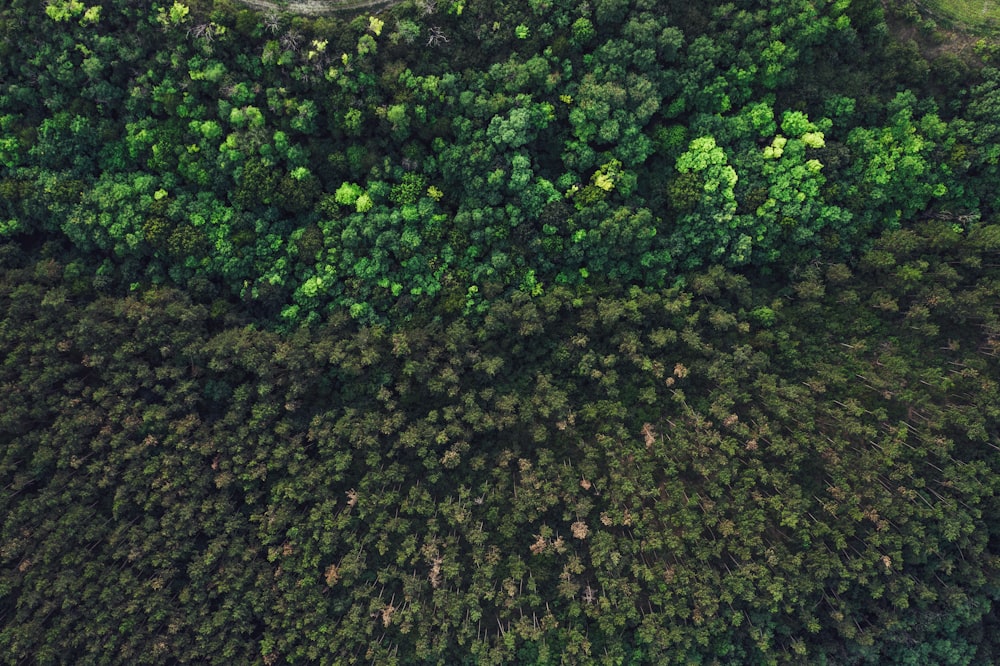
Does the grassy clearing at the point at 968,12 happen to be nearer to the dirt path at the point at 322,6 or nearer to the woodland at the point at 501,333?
the woodland at the point at 501,333

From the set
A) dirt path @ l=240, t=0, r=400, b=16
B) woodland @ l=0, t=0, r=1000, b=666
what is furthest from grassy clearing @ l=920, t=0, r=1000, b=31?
dirt path @ l=240, t=0, r=400, b=16

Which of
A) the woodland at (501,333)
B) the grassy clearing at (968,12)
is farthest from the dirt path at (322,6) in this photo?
the grassy clearing at (968,12)

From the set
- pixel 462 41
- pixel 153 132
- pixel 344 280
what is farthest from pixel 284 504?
pixel 462 41

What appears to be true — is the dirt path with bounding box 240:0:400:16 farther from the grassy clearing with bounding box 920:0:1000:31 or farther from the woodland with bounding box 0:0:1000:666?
the grassy clearing with bounding box 920:0:1000:31

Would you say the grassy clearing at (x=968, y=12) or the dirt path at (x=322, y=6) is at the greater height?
the dirt path at (x=322, y=6)

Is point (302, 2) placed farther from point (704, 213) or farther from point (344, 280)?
point (704, 213)

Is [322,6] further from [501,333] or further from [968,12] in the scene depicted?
Answer: [968,12]
